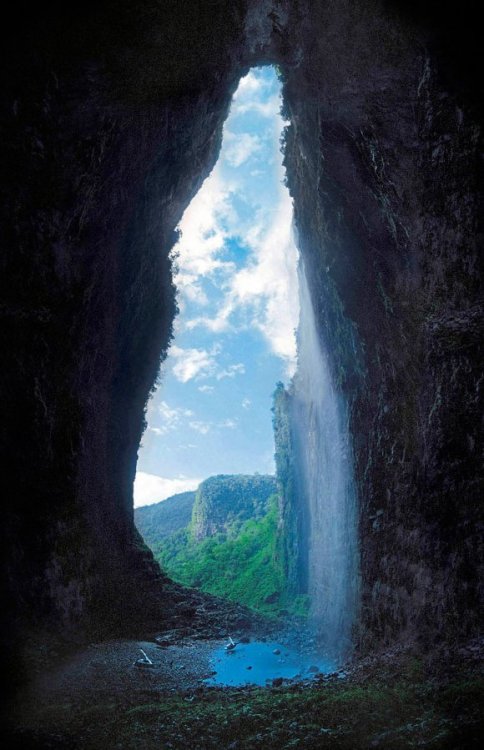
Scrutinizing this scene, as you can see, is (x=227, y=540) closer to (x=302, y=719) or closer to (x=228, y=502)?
(x=228, y=502)

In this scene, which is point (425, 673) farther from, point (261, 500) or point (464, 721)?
point (261, 500)

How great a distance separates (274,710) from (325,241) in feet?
40.9

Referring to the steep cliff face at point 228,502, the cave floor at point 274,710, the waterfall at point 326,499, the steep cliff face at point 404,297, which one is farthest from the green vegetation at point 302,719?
the steep cliff face at point 228,502

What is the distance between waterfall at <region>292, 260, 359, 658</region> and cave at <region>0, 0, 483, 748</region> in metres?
1.63

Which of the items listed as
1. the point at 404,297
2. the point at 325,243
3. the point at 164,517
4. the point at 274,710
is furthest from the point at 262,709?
the point at 164,517

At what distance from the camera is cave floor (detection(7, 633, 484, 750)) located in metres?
5.23

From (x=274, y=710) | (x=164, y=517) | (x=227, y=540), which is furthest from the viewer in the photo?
(x=164, y=517)

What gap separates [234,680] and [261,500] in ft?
129

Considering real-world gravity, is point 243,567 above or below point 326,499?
below

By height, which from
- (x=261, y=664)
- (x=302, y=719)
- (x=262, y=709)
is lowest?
(x=261, y=664)

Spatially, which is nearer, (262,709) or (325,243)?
(262,709)

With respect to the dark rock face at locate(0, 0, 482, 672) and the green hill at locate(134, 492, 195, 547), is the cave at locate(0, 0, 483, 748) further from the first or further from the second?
the green hill at locate(134, 492, 195, 547)

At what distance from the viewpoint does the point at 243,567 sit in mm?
35281

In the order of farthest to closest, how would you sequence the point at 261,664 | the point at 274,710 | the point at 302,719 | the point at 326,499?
the point at 326,499 < the point at 261,664 < the point at 274,710 < the point at 302,719
